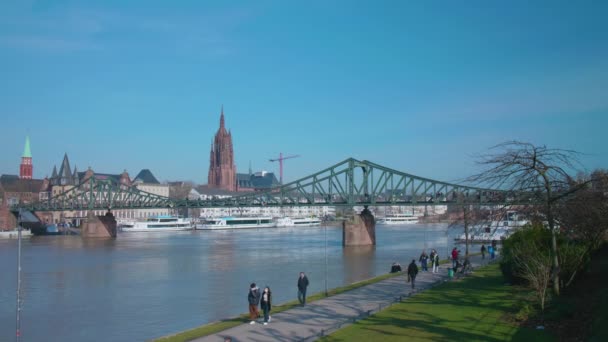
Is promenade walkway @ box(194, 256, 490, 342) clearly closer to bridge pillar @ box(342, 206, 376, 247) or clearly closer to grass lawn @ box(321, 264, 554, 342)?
grass lawn @ box(321, 264, 554, 342)

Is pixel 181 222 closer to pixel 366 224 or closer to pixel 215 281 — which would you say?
pixel 366 224

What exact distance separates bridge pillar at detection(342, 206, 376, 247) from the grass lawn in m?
54.6

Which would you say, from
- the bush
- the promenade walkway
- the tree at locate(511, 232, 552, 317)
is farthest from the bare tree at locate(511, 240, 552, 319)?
the promenade walkway

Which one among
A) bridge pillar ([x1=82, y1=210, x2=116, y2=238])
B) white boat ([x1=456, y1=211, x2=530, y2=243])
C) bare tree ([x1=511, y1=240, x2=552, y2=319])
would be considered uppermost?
white boat ([x1=456, y1=211, x2=530, y2=243])

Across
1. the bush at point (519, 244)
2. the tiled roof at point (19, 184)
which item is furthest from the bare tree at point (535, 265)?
the tiled roof at point (19, 184)

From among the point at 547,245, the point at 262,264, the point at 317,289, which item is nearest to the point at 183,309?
the point at 317,289

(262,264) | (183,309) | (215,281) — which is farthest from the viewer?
(262,264)

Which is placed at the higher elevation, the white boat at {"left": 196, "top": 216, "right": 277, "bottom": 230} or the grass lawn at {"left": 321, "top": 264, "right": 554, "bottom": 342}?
the grass lawn at {"left": 321, "top": 264, "right": 554, "bottom": 342}

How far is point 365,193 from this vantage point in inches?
3730

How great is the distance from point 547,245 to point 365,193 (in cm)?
7035

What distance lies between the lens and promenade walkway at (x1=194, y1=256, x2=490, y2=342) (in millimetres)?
17391

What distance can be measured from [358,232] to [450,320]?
2465 inches

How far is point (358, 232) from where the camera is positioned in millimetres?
Answer: 80500

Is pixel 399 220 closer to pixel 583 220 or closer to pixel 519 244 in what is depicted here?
pixel 519 244
